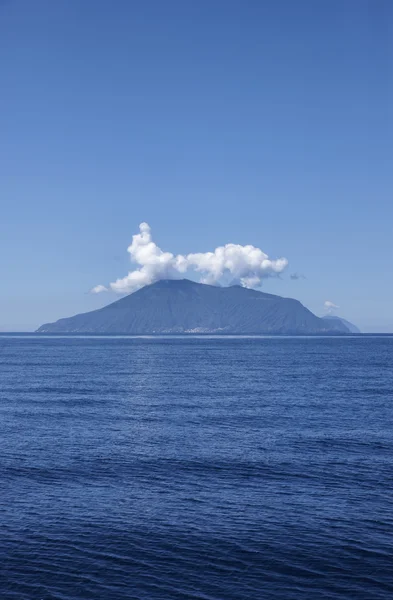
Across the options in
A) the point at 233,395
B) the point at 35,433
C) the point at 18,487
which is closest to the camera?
the point at 18,487

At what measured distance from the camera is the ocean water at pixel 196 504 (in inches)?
1097

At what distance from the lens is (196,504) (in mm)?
37812

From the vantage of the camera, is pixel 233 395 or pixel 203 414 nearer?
pixel 203 414

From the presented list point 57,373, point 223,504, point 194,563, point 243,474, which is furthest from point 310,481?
point 57,373

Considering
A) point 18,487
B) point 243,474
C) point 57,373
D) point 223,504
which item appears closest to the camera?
point 223,504

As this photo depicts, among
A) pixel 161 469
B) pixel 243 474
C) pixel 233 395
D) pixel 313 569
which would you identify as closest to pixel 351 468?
pixel 243 474

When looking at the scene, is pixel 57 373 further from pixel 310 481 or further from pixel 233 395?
pixel 310 481

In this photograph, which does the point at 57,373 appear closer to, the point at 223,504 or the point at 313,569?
the point at 223,504

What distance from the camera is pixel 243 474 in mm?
44719

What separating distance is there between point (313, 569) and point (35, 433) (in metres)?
38.8

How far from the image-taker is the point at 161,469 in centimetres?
4650

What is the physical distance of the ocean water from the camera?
2788 cm

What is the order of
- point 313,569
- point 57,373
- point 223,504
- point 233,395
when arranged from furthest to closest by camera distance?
point 57,373, point 233,395, point 223,504, point 313,569

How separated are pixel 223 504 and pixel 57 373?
104460 mm
